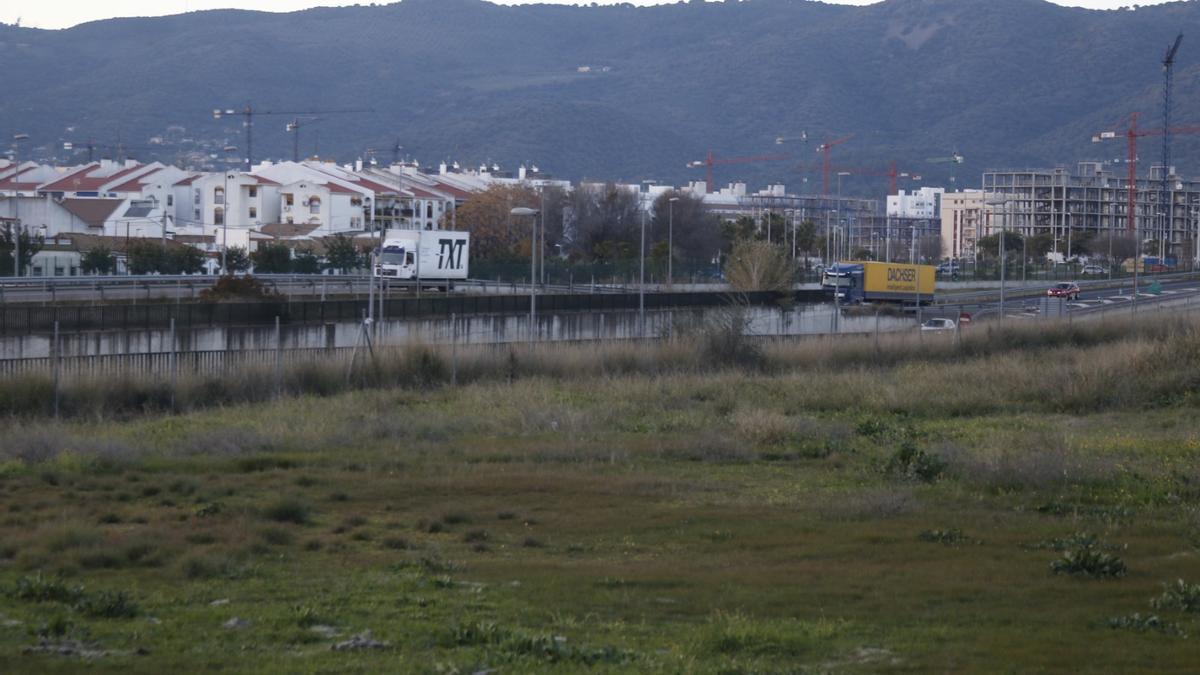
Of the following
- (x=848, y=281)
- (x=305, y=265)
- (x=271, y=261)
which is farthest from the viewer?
(x=848, y=281)

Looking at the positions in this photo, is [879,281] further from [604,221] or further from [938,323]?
[604,221]

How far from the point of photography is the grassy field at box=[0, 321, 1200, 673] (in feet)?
32.9

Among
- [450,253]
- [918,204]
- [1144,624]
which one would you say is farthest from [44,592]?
[918,204]

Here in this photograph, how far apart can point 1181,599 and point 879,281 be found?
6107 cm

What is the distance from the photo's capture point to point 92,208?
84.7m

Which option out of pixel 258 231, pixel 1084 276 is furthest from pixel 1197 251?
pixel 258 231

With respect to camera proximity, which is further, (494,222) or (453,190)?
(453,190)

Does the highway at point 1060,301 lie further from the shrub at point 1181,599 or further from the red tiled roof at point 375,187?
the shrub at point 1181,599

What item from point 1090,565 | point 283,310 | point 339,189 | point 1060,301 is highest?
point 339,189

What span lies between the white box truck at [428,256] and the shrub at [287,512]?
45613mm

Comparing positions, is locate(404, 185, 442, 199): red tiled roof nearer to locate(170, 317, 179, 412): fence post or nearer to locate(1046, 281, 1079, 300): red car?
locate(1046, 281, 1079, 300): red car

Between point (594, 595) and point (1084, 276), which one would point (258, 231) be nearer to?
point (1084, 276)

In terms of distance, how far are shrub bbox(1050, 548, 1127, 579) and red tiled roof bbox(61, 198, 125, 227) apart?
250 ft

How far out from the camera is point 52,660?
927 centimetres
